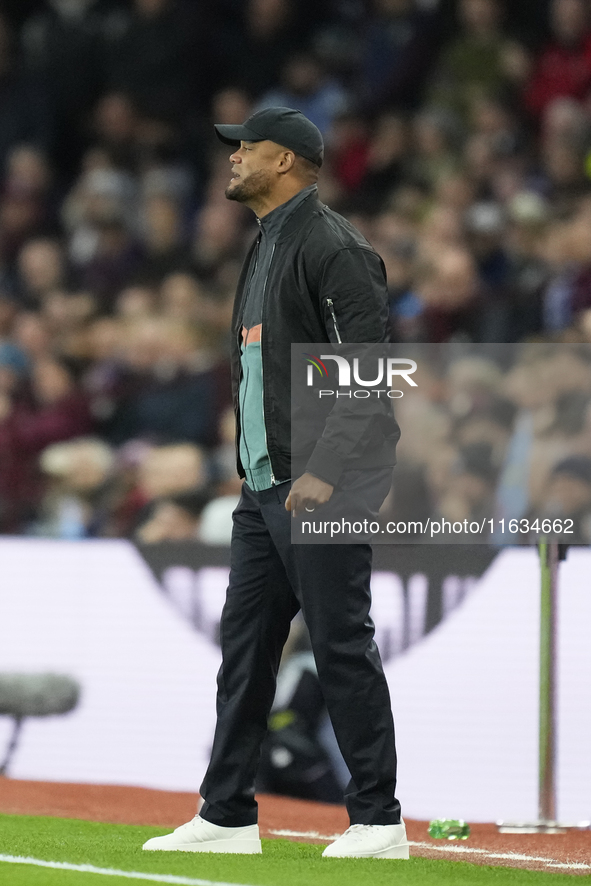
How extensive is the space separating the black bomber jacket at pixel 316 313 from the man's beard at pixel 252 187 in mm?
117

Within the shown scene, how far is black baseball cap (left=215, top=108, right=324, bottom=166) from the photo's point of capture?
3.65m

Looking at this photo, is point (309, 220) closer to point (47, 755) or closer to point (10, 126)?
point (47, 755)

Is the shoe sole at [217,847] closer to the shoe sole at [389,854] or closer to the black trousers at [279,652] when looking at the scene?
the black trousers at [279,652]

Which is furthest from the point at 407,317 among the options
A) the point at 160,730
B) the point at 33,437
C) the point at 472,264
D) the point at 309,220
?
the point at 309,220

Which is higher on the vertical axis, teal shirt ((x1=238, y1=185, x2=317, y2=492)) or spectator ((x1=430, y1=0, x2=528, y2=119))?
spectator ((x1=430, y1=0, x2=528, y2=119))

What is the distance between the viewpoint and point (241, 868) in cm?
336

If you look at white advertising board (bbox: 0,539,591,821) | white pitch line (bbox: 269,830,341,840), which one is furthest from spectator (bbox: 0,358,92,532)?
white pitch line (bbox: 269,830,341,840)

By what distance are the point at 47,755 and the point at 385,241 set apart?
356 cm

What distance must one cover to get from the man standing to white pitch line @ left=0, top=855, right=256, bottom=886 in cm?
29

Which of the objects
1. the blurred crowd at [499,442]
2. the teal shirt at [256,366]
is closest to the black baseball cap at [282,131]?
the teal shirt at [256,366]

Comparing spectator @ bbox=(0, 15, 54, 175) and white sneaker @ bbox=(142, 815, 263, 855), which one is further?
spectator @ bbox=(0, 15, 54, 175)

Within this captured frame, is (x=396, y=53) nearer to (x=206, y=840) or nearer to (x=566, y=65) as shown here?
(x=566, y=65)

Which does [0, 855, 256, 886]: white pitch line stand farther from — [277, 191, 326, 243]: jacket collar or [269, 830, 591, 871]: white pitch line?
[277, 191, 326, 243]: jacket collar

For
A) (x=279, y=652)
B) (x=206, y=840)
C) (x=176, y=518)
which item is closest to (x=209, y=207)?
(x=176, y=518)
